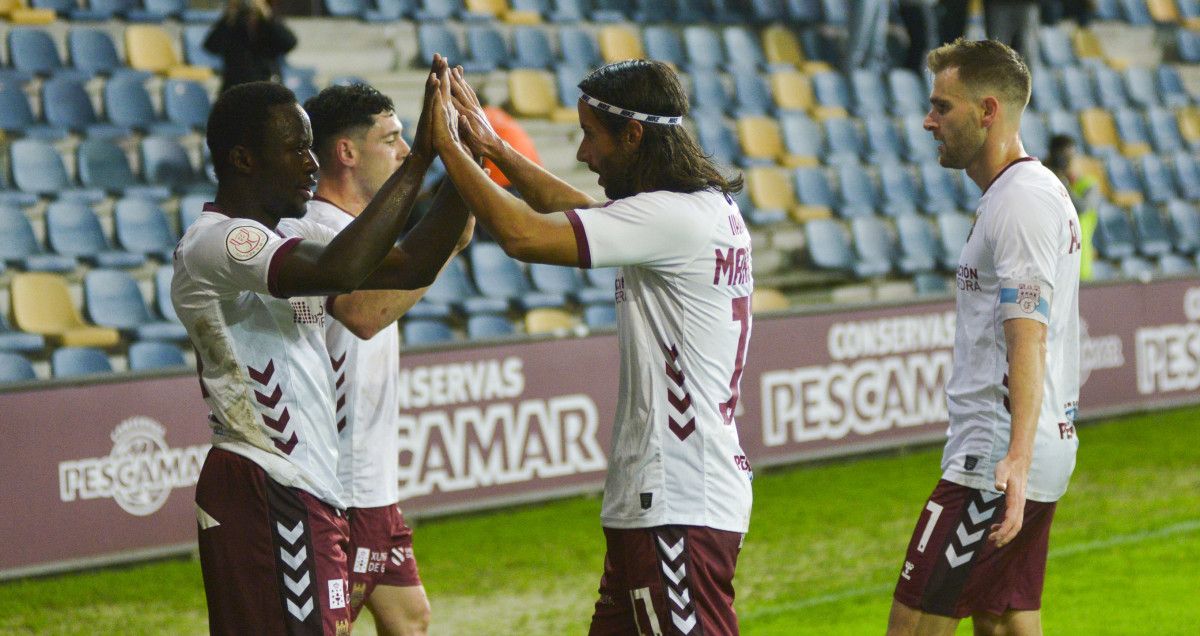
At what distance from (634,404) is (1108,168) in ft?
48.5

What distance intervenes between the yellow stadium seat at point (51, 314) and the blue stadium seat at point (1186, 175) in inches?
491

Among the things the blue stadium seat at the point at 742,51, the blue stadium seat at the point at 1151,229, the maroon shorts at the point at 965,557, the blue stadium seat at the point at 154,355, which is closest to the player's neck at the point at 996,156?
the maroon shorts at the point at 965,557

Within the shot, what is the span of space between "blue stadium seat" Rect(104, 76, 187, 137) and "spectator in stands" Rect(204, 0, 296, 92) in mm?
857

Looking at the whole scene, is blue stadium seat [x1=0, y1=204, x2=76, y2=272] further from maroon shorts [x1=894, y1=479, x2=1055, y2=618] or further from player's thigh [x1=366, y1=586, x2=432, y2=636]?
maroon shorts [x1=894, y1=479, x2=1055, y2=618]

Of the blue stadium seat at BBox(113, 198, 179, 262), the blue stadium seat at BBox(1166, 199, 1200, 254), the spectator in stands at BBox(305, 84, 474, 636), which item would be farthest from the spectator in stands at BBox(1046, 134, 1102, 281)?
the spectator in stands at BBox(305, 84, 474, 636)

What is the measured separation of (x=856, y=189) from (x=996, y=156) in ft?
34.7

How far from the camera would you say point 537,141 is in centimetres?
1337

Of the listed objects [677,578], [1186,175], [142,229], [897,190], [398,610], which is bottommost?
[398,610]

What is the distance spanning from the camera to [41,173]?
10.4 meters

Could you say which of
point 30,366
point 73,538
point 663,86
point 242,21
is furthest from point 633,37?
point 663,86

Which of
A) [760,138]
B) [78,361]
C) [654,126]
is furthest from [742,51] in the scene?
[654,126]

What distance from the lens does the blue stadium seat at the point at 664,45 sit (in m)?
14.6

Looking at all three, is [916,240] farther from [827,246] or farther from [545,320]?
[545,320]

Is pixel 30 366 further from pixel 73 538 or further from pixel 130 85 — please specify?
pixel 130 85
